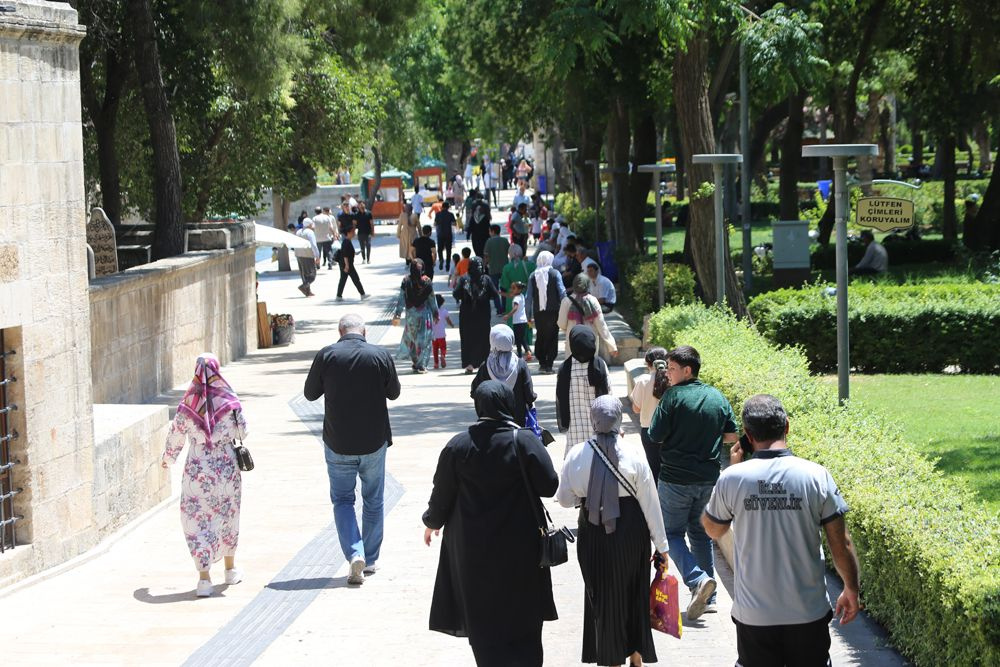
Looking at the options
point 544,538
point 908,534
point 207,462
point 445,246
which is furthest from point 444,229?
point 544,538

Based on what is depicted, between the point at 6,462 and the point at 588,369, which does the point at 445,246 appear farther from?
the point at 6,462

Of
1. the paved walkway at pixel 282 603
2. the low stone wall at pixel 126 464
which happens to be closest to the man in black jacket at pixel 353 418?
the paved walkway at pixel 282 603

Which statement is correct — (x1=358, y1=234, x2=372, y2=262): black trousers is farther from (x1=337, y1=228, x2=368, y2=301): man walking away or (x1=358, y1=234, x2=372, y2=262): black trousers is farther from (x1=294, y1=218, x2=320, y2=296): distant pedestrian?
(x1=337, y1=228, x2=368, y2=301): man walking away

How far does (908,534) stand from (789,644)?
1543mm

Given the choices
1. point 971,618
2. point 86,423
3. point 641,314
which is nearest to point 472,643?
point 971,618

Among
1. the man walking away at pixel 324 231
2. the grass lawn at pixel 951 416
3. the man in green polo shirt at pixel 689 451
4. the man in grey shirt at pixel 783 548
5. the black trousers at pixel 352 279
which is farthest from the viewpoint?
the man walking away at pixel 324 231

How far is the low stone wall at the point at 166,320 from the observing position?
607 inches

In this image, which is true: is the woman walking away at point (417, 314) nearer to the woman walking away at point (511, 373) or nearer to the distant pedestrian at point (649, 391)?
the woman walking away at point (511, 373)

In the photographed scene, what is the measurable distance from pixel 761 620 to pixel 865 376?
1248 cm

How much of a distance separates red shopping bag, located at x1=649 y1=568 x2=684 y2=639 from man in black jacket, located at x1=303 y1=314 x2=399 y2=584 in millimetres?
2677

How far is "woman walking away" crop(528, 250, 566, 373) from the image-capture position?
18.2 metres

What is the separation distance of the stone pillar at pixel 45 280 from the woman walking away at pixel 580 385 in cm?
344

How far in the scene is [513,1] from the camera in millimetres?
25469

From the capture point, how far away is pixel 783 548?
18.6 ft
